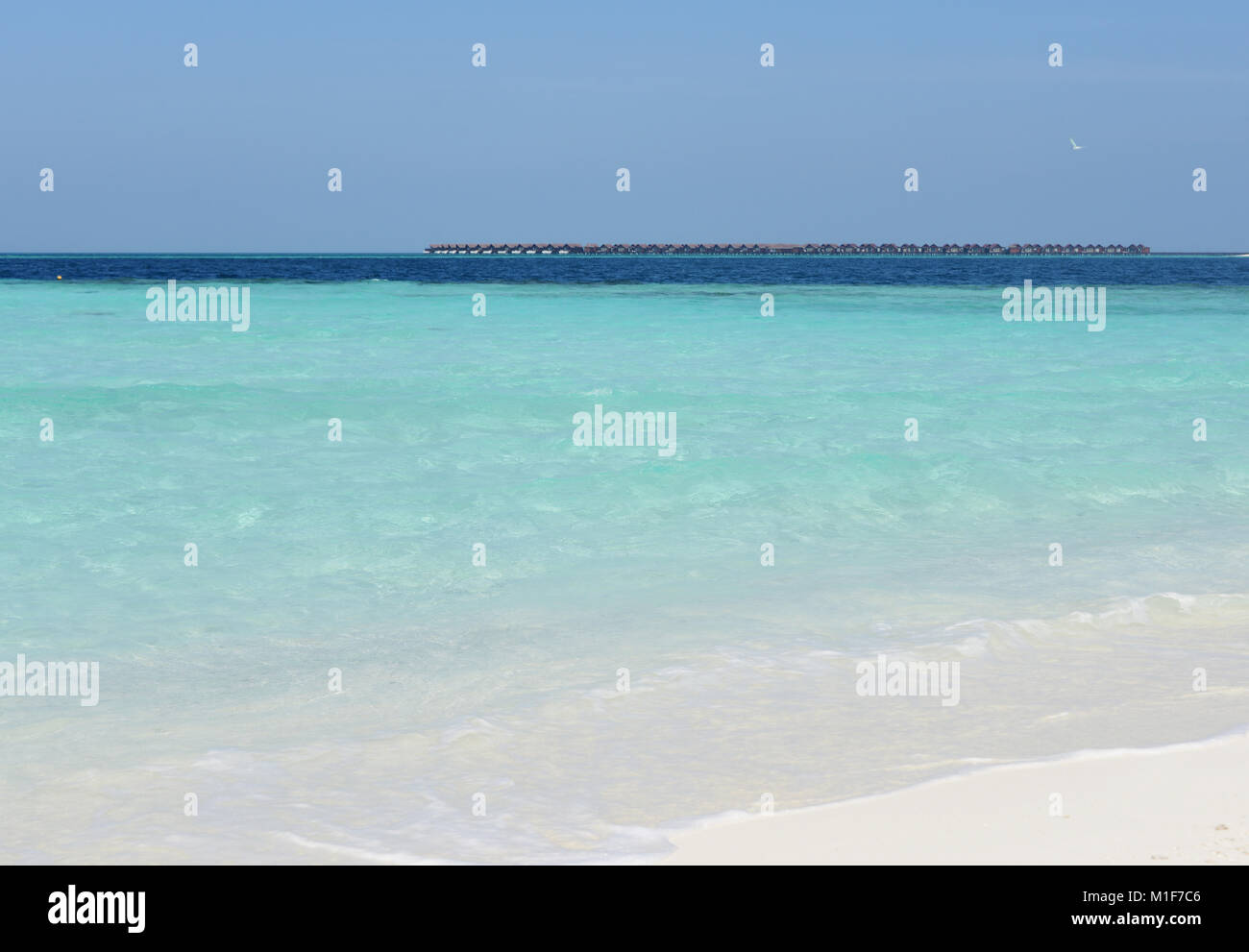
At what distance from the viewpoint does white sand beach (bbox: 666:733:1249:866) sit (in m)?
4.40

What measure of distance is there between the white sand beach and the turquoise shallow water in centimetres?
24

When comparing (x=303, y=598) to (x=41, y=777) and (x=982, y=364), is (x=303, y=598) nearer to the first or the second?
(x=41, y=777)

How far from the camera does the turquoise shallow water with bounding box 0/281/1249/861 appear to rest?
5324 mm

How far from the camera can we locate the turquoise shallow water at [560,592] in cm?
532

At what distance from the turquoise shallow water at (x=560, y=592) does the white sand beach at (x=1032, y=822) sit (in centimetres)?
24

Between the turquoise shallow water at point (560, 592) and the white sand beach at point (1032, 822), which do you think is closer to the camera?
the white sand beach at point (1032, 822)

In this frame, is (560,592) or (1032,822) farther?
(560,592)

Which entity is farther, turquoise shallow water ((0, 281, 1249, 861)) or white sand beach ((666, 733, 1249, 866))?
turquoise shallow water ((0, 281, 1249, 861))

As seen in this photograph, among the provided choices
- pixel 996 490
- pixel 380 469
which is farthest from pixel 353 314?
pixel 996 490

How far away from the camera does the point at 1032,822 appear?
466 centimetres

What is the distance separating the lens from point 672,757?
18.3 feet

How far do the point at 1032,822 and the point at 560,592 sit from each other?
481 centimetres

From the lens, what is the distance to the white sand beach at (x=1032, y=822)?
4.40 m
